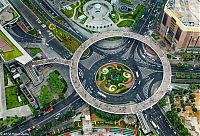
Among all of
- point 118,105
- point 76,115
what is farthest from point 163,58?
point 76,115

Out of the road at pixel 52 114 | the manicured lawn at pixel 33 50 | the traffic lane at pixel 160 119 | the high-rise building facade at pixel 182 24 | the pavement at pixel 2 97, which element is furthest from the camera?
the manicured lawn at pixel 33 50

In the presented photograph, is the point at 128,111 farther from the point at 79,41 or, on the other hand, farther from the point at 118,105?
the point at 79,41

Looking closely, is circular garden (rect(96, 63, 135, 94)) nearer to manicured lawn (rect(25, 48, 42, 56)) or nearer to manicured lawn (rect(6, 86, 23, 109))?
manicured lawn (rect(25, 48, 42, 56))

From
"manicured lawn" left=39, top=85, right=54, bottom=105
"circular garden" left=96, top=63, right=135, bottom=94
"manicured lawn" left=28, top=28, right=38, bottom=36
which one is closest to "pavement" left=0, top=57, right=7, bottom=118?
"manicured lawn" left=39, top=85, right=54, bottom=105

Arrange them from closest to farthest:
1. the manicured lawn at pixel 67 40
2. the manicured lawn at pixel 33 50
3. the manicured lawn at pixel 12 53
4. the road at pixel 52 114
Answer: the road at pixel 52 114, the manicured lawn at pixel 12 53, the manicured lawn at pixel 33 50, the manicured lawn at pixel 67 40

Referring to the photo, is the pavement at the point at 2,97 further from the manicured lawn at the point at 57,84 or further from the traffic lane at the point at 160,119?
the traffic lane at the point at 160,119

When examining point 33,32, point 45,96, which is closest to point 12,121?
point 45,96

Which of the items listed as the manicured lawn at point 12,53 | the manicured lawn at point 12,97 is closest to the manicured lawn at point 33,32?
the manicured lawn at point 12,53
